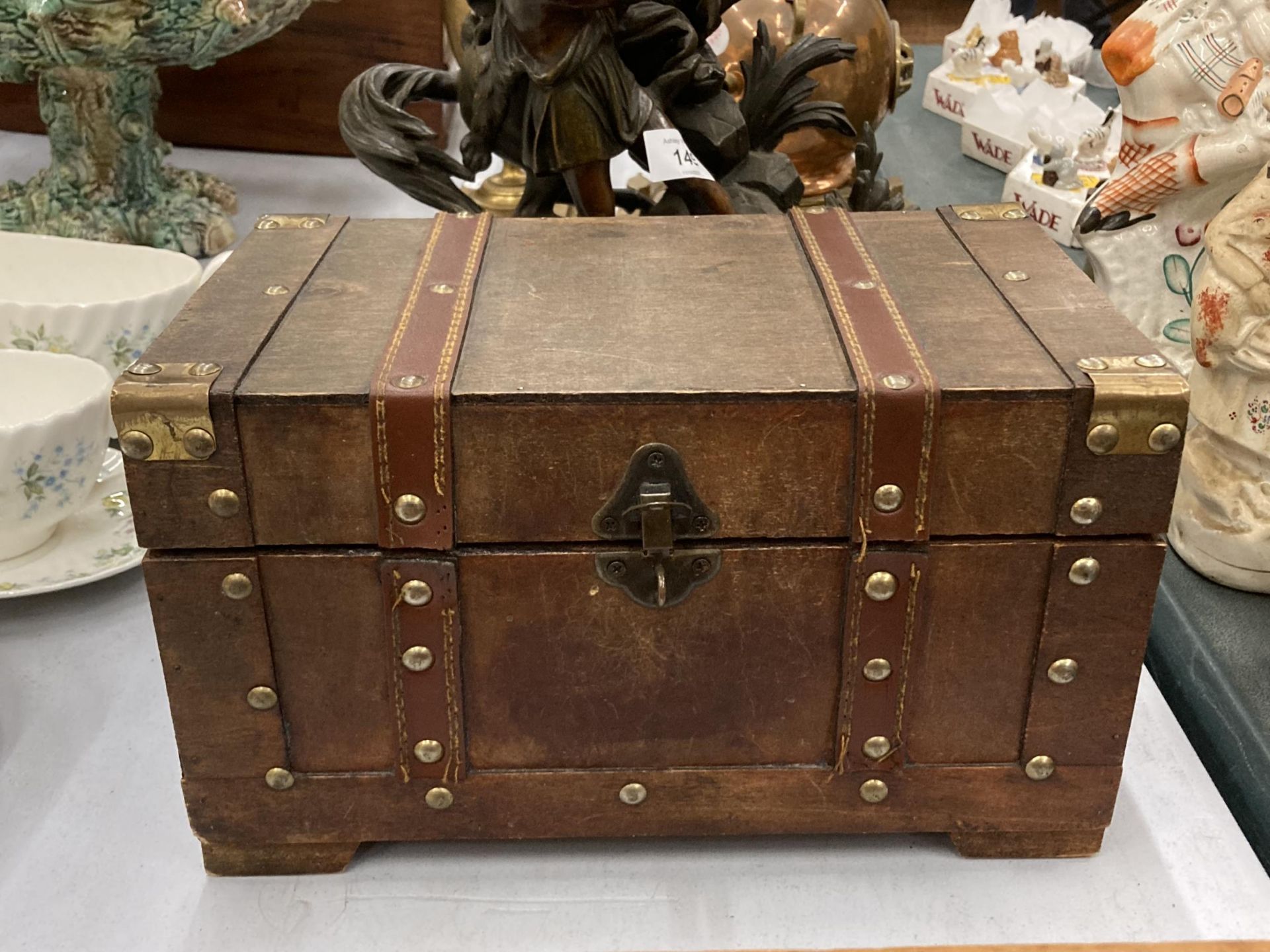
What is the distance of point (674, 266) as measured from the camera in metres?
0.96

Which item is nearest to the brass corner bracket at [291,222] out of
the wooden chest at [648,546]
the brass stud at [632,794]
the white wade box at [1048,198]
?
the wooden chest at [648,546]

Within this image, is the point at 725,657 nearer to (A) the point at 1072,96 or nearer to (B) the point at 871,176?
(B) the point at 871,176

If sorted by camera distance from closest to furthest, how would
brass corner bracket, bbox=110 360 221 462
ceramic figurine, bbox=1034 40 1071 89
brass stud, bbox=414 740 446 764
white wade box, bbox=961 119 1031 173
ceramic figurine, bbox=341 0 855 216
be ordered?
brass corner bracket, bbox=110 360 221 462
brass stud, bbox=414 740 446 764
ceramic figurine, bbox=341 0 855 216
white wade box, bbox=961 119 1031 173
ceramic figurine, bbox=1034 40 1071 89

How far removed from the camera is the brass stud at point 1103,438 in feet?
2.55

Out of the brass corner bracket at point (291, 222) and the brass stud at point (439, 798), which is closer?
the brass stud at point (439, 798)

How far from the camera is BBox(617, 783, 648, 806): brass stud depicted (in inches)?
35.3

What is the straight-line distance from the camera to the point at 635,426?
0.78m

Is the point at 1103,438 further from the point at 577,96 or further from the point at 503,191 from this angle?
the point at 503,191

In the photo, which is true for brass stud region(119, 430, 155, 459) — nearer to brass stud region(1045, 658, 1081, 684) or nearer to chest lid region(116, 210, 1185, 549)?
chest lid region(116, 210, 1185, 549)

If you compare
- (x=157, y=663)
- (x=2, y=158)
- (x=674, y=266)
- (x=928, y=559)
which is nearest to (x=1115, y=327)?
(x=928, y=559)

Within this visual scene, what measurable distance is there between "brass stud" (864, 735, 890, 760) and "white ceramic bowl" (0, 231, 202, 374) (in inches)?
34.7

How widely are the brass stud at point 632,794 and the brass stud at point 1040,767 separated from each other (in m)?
0.28

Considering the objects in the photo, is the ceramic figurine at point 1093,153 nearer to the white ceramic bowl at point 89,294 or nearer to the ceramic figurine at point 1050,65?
the ceramic figurine at point 1050,65

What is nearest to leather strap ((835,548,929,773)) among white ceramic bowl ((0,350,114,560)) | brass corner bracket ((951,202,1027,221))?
brass corner bracket ((951,202,1027,221))
